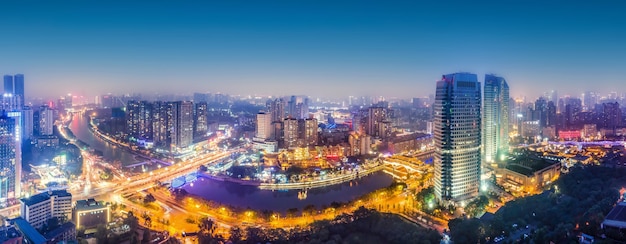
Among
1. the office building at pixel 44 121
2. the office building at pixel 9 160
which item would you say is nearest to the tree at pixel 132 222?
the office building at pixel 9 160

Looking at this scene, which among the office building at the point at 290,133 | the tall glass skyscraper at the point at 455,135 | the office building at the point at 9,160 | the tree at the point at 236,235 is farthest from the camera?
the office building at the point at 290,133

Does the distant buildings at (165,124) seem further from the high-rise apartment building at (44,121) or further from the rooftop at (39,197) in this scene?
the rooftop at (39,197)

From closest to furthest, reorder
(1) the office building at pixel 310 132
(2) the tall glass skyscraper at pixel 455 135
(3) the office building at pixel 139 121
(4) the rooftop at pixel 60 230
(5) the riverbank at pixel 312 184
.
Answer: (4) the rooftop at pixel 60 230, (2) the tall glass skyscraper at pixel 455 135, (5) the riverbank at pixel 312 184, (1) the office building at pixel 310 132, (3) the office building at pixel 139 121

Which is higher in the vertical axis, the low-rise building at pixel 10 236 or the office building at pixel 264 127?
the office building at pixel 264 127

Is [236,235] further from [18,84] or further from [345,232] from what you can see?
[18,84]

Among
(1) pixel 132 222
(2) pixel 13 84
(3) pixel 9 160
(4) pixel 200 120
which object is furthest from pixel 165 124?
(1) pixel 132 222

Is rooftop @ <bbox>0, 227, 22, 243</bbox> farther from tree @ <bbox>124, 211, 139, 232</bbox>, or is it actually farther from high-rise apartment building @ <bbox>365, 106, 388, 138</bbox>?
high-rise apartment building @ <bbox>365, 106, 388, 138</bbox>
